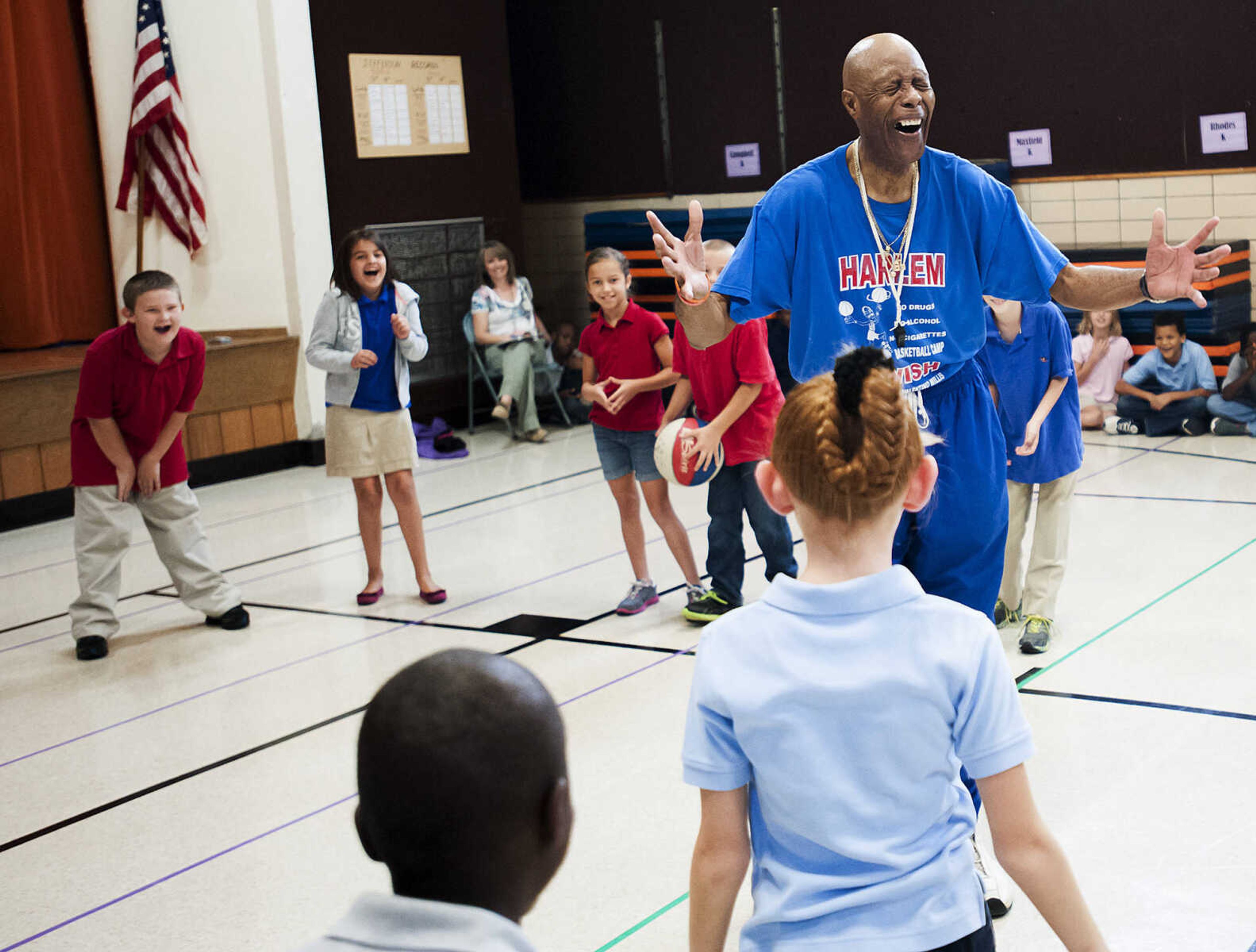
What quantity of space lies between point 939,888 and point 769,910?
208mm

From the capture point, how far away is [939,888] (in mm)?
1694

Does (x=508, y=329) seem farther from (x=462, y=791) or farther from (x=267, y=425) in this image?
(x=462, y=791)

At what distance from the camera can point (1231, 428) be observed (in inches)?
328

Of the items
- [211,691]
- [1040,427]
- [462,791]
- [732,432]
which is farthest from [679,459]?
[462,791]

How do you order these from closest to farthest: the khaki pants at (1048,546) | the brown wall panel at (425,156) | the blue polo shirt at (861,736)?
1. the blue polo shirt at (861,736)
2. the khaki pants at (1048,546)
3. the brown wall panel at (425,156)

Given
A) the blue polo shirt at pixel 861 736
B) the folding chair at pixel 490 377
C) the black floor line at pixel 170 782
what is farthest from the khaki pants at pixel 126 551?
the blue polo shirt at pixel 861 736

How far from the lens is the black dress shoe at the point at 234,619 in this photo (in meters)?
5.86

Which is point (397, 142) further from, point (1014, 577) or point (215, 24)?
point (1014, 577)

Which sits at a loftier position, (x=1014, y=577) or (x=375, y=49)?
(x=375, y=49)

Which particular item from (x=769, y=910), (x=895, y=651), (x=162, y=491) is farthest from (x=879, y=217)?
(x=162, y=491)

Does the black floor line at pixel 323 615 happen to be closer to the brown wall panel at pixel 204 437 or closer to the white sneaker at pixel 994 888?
the white sneaker at pixel 994 888

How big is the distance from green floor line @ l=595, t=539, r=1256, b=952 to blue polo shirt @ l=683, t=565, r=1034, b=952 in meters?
1.09

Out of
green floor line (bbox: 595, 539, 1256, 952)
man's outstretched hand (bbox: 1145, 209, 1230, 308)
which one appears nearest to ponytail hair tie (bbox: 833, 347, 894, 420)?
man's outstretched hand (bbox: 1145, 209, 1230, 308)

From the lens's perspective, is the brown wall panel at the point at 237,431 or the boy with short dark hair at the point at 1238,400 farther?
the brown wall panel at the point at 237,431
